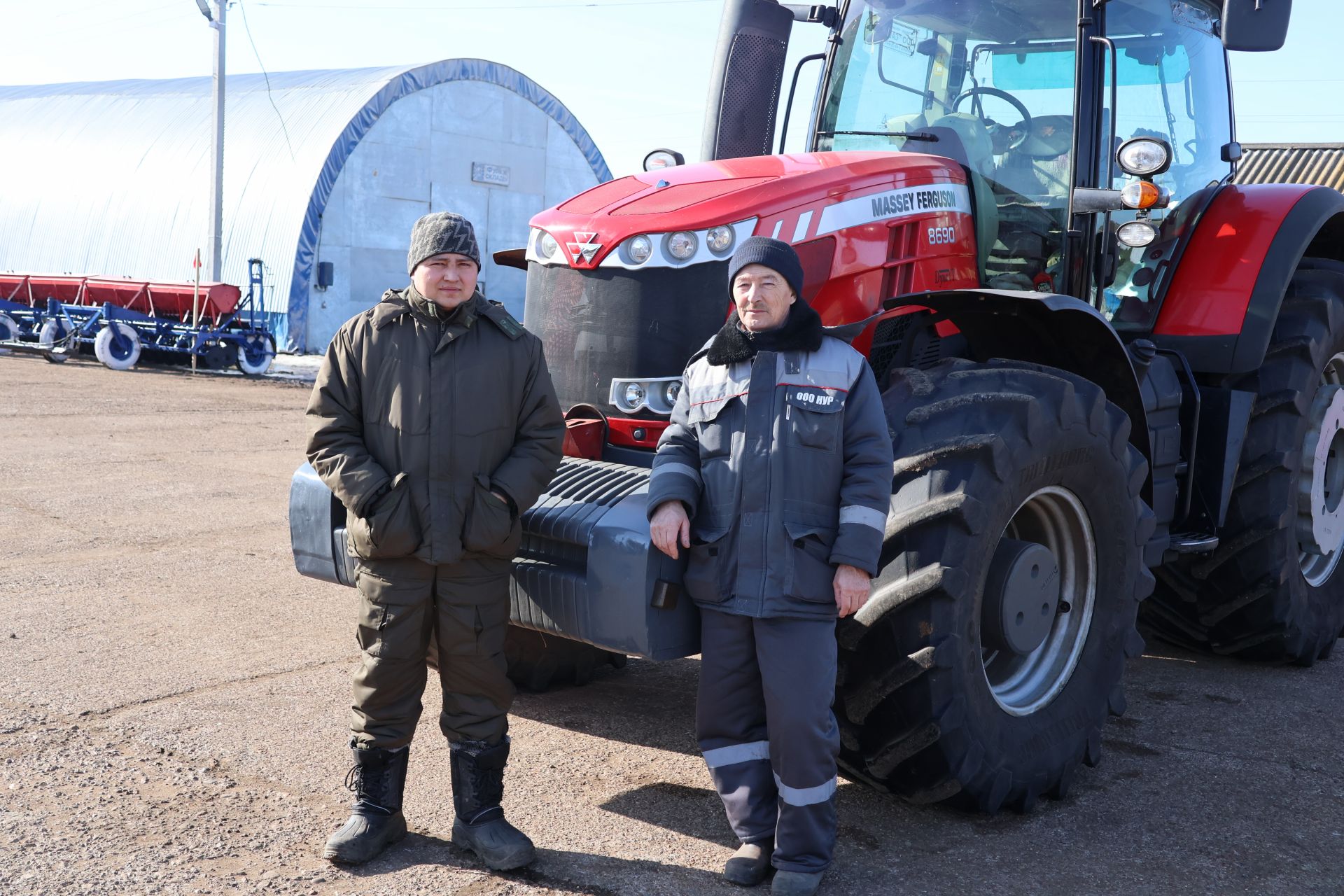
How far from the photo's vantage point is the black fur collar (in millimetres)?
3217

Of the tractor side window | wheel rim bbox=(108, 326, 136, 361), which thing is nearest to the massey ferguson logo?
the tractor side window

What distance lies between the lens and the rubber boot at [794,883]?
10.1ft

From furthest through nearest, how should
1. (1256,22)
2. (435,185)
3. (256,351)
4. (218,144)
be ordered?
(435,185), (218,144), (256,351), (1256,22)

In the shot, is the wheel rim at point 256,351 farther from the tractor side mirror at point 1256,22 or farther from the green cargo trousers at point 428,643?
the tractor side mirror at point 1256,22

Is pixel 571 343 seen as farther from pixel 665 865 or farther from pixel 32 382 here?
pixel 32 382

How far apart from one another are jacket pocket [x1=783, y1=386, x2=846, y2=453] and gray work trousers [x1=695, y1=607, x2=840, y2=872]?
450 millimetres

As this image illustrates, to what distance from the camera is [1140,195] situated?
14.9ft

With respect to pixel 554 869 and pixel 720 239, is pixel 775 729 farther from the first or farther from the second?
pixel 720 239

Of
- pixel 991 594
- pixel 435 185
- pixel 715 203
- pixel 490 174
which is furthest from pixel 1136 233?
pixel 490 174

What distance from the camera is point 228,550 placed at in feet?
22.2

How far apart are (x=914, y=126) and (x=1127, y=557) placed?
1934mm

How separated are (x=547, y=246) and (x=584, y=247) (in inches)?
8.1

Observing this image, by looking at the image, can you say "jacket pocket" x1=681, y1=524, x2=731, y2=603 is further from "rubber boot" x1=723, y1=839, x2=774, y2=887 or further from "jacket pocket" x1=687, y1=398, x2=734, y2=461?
"rubber boot" x1=723, y1=839, x2=774, y2=887

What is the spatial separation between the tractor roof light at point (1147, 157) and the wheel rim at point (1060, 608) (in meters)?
1.36
